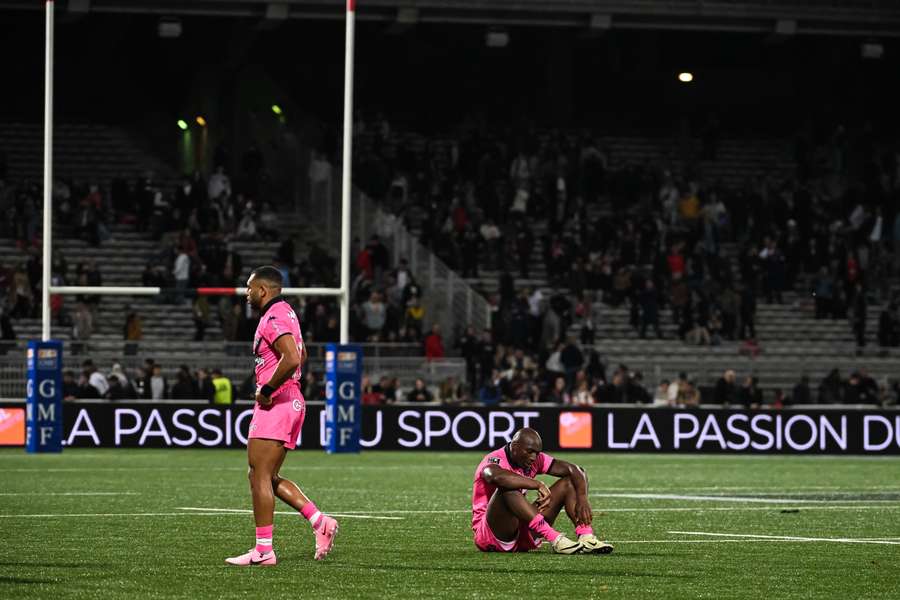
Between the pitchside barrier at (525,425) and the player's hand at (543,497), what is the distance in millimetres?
14017

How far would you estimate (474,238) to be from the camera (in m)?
34.8

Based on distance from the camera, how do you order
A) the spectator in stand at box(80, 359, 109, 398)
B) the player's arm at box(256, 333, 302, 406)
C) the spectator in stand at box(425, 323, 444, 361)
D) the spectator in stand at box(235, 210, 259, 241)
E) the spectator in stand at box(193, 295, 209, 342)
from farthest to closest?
1. the spectator in stand at box(235, 210, 259, 241)
2. the spectator in stand at box(193, 295, 209, 342)
3. the spectator in stand at box(425, 323, 444, 361)
4. the spectator in stand at box(80, 359, 109, 398)
5. the player's arm at box(256, 333, 302, 406)

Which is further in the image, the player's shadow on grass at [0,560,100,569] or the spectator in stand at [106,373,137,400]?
→ the spectator in stand at [106,373,137,400]

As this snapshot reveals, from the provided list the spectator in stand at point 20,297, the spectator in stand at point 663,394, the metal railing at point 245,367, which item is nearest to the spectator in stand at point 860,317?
the spectator in stand at point 663,394

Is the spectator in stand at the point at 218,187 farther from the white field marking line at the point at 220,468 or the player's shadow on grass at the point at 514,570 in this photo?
the player's shadow on grass at the point at 514,570

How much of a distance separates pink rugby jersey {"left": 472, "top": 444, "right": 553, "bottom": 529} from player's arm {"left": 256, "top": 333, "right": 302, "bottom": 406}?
141 centimetres

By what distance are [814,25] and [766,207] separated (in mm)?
3761

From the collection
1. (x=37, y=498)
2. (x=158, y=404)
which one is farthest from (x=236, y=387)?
(x=37, y=498)

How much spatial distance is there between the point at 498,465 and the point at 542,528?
0.44 metres

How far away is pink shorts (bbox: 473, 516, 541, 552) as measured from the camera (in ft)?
36.8

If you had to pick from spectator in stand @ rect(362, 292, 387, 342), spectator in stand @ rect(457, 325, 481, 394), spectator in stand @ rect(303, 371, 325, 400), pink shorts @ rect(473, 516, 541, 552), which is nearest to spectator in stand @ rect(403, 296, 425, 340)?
spectator in stand @ rect(362, 292, 387, 342)

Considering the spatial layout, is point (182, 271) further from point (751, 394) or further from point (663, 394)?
point (751, 394)

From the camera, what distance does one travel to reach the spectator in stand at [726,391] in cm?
2906

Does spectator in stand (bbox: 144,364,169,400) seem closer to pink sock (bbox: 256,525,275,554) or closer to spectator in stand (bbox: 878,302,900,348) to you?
spectator in stand (bbox: 878,302,900,348)
